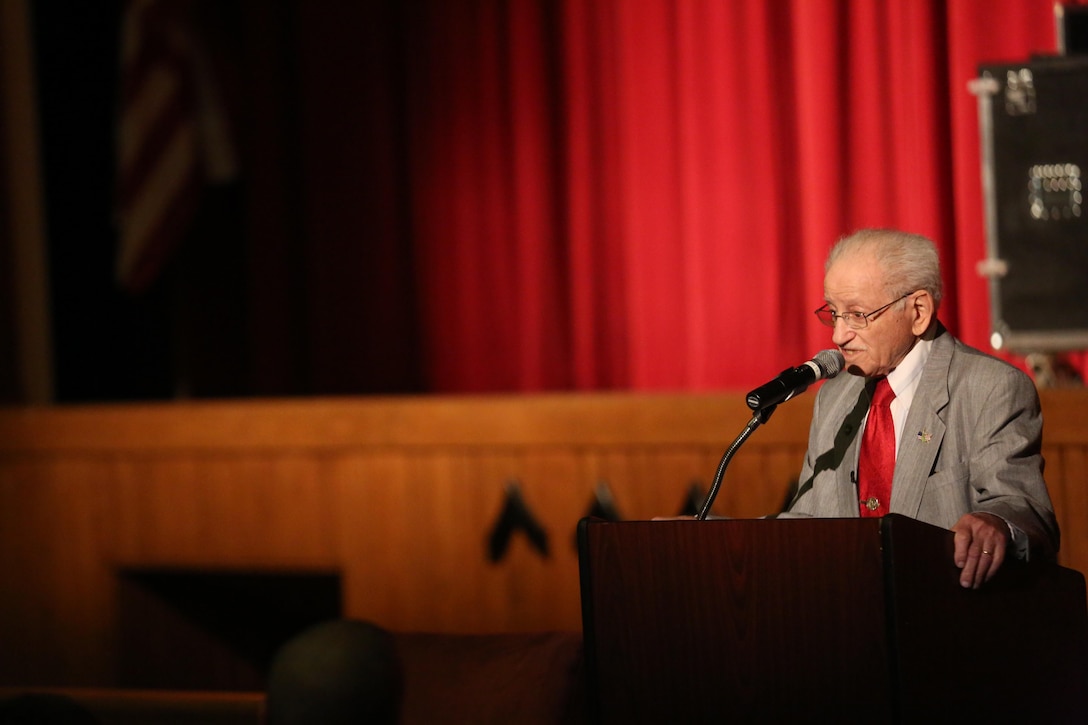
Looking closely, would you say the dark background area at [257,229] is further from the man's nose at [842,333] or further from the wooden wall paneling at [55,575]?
the man's nose at [842,333]

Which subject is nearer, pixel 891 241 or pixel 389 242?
pixel 891 241

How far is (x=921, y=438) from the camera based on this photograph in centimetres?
180

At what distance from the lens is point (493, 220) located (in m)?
4.45

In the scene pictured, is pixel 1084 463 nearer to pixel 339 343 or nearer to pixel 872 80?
pixel 872 80

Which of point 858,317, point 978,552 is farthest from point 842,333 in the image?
point 978,552

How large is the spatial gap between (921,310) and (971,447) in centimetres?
22

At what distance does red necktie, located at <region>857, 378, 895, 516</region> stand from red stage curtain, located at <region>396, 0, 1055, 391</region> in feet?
6.48

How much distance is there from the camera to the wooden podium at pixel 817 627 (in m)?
1.60

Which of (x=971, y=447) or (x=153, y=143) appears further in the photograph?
(x=153, y=143)

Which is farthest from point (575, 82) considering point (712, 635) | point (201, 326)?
point (712, 635)

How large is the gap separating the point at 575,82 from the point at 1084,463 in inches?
88.1

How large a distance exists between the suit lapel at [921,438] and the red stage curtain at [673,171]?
2004 millimetres

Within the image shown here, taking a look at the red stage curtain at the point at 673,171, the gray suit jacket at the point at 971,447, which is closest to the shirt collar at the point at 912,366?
the gray suit jacket at the point at 971,447

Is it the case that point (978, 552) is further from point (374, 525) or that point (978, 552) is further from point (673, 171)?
point (673, 171)
